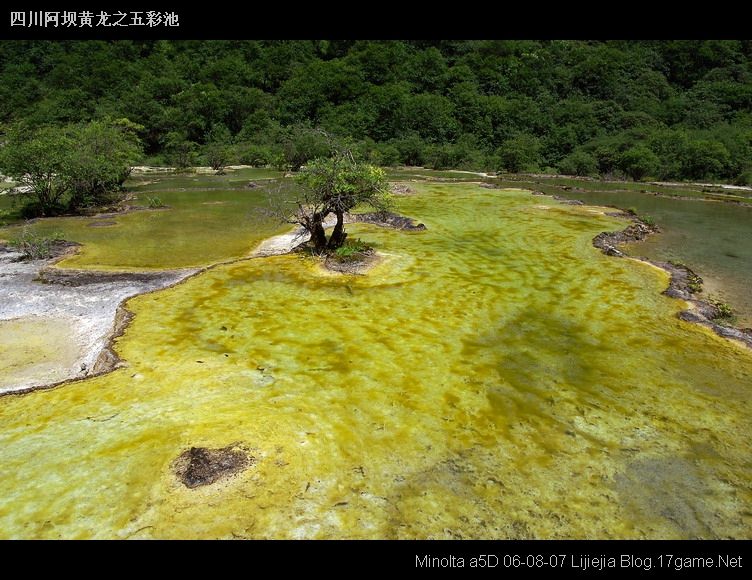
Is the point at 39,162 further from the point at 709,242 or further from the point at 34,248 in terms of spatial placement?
the point at 709,242

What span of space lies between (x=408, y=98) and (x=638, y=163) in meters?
49.4

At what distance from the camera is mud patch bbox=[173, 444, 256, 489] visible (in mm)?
6492

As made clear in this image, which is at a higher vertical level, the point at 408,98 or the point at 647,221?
the point at 408,98

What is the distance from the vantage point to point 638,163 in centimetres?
5481

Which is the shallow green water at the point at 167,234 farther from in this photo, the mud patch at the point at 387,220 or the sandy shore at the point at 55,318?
the mud patch at the point at 387,220

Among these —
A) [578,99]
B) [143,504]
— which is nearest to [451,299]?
[143,504]

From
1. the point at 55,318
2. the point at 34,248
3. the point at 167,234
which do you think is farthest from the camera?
the point at 167,234

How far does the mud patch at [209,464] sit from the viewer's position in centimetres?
649

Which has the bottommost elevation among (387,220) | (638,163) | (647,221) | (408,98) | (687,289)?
(687,289)

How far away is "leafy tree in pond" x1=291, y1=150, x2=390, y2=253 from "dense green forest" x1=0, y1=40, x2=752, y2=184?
1895 inches

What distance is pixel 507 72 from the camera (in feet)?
339

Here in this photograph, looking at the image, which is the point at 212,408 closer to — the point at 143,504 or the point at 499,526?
the point at 143,504

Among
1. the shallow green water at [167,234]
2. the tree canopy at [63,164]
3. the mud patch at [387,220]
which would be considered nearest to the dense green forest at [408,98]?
the tree canopy at [63,164]

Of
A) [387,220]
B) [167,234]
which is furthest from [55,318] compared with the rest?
[387,220]
